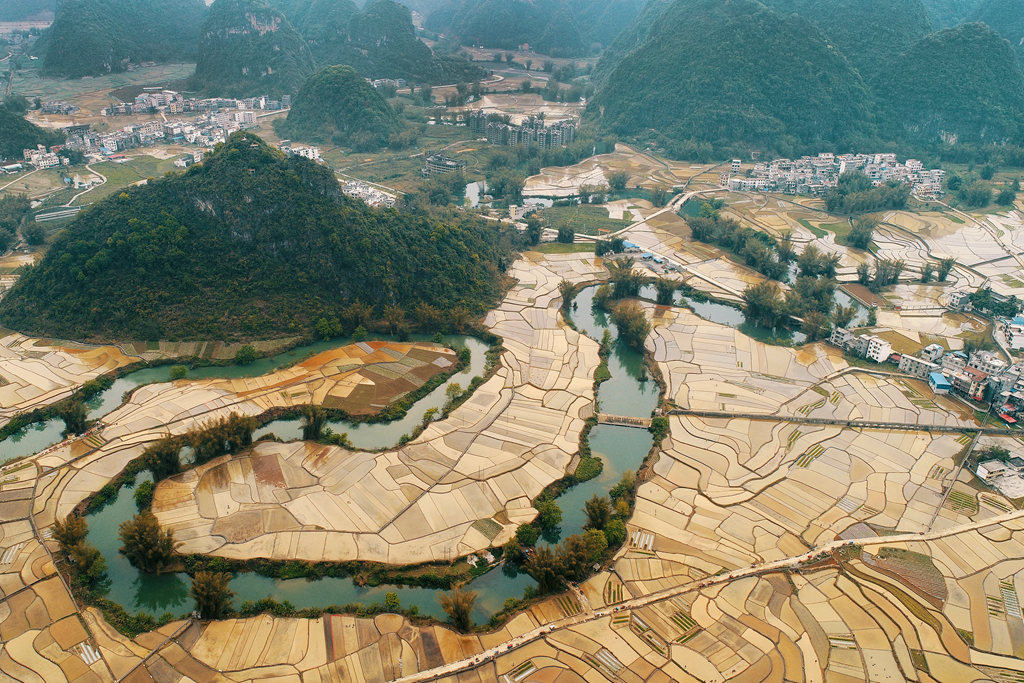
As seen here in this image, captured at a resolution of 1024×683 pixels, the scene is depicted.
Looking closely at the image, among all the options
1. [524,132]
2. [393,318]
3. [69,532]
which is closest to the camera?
[69,532]

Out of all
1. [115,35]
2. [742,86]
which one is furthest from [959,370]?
[115,35]

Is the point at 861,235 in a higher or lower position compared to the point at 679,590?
higher

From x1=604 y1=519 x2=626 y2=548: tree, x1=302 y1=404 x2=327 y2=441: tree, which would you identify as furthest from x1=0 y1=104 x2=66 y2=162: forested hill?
x1=604 y1=519 x2=626 y2=548: tree

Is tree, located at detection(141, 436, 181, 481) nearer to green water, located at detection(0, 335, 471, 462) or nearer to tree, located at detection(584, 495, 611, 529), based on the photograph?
green water, located at detection(0, 335, 471, 462)

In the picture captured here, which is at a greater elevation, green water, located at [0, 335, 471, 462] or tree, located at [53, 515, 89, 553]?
tree, located at [53, 515, 89, 553]

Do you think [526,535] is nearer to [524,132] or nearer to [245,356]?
[245,356]
